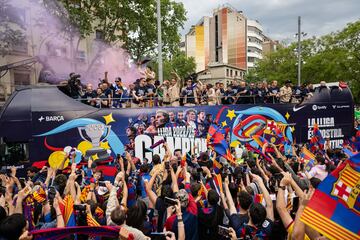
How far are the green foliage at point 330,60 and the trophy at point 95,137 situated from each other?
2789 centimetres

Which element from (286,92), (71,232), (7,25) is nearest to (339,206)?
(71,232)

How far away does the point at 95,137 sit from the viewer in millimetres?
10539

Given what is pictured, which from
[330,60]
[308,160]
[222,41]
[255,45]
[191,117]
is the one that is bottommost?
[308,160]

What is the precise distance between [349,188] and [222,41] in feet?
252

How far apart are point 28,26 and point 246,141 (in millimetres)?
18479

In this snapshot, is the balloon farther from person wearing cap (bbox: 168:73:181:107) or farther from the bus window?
person wearing cap (bbox: 168:73:181:107)

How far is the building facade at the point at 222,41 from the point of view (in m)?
75.6

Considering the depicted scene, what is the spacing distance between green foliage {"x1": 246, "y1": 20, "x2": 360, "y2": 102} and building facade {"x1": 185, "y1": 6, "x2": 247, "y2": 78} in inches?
1380

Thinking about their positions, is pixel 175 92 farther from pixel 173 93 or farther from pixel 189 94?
pixel 189 94

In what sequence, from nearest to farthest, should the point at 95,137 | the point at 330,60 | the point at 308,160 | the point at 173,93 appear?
the point at 308,160 → the point at 95,137 → the point at 173,93 → the point at 330,60

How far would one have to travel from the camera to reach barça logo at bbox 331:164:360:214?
10.2ft

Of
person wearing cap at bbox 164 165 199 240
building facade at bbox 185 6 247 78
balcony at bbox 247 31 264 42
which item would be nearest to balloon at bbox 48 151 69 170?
person wearing cap at bbox 164 165 199 240

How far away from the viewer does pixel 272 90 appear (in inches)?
508

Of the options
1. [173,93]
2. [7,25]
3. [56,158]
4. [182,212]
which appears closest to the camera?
[182,212]
